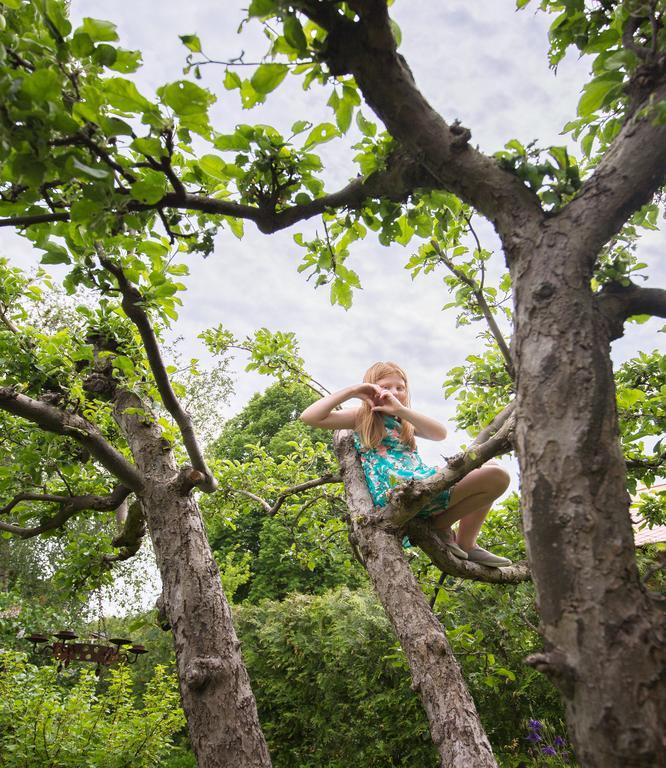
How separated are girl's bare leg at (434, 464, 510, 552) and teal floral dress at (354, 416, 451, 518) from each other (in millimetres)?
267

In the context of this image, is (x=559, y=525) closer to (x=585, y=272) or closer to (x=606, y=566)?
(x=606, y=566)

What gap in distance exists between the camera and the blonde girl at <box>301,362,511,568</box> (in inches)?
111

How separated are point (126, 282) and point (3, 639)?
10898 mm

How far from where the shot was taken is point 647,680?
865mm

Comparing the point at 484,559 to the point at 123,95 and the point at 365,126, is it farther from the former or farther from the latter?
the point at 123,95

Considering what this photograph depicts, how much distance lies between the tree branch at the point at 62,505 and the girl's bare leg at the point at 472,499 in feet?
7.74

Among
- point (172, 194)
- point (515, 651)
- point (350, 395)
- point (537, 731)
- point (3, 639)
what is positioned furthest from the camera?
point (3, 639)

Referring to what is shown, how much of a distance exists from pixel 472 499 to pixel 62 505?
128 inches

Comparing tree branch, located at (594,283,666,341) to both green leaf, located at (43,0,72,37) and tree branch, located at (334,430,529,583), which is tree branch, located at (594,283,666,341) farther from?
tree branch, located at (334,430,529,583)

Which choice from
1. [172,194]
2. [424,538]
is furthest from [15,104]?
[424,538]

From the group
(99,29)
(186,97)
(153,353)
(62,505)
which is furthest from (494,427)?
(62,505)

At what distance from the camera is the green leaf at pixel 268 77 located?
4.41 ft

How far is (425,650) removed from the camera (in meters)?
2.63

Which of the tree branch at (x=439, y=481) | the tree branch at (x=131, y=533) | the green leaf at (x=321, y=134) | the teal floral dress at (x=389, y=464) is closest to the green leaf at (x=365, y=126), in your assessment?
the green leaf at (x=321, y=134)
